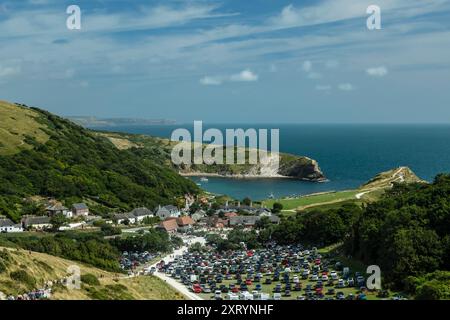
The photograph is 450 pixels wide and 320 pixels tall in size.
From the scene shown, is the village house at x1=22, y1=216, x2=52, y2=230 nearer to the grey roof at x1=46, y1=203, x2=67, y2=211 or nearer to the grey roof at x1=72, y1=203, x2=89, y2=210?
the grey roof at x1=46, y1=203, x2=67, y2=211

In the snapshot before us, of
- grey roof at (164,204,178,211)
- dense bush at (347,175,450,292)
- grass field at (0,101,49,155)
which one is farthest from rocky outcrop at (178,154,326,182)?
dense bush at (347,175,450,292)

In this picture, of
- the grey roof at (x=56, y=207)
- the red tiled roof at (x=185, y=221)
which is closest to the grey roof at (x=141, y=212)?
the red tiled roof at (x=185, y=221)

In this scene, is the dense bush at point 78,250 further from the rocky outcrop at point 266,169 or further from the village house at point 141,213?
the rocky outcrop at point 266,169

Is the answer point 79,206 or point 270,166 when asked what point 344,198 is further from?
point 270,166

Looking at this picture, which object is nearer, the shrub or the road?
the shrub

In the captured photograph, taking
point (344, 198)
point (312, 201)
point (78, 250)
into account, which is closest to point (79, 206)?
point (78, 250)

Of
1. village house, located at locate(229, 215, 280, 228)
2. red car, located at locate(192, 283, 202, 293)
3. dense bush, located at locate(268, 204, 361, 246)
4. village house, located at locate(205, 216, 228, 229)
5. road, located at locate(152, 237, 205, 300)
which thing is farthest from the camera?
village house, located at locate(205, 216, 228, 229)
